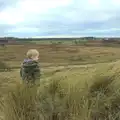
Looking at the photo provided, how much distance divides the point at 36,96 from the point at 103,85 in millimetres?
1093

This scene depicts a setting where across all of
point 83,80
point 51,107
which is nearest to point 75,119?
point 51,107

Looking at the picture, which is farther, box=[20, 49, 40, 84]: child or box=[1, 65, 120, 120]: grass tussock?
box=[20, 49, 40, 84]: child

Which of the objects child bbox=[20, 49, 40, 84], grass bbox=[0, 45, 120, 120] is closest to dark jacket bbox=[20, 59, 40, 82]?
child bbox=[20, 49, 40, 84]

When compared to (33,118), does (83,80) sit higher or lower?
higher

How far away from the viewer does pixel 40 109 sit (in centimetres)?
598

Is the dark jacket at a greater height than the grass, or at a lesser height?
greater

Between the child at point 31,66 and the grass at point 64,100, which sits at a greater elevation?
the child at point 31,66

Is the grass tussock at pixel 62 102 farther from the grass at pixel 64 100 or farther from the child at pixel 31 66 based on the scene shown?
the child at pixel 31 66

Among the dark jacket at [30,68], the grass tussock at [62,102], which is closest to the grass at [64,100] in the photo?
the grass tussock at [62,102]

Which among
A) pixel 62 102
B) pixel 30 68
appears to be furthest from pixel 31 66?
pixel 62 102

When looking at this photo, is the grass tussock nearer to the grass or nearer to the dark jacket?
the grass

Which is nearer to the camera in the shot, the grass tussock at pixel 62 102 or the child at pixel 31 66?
the grass tussock at pixel 62 102

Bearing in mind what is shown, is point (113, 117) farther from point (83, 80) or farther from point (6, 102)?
point (6, 102)

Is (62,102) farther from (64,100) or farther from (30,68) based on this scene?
(30,68)
